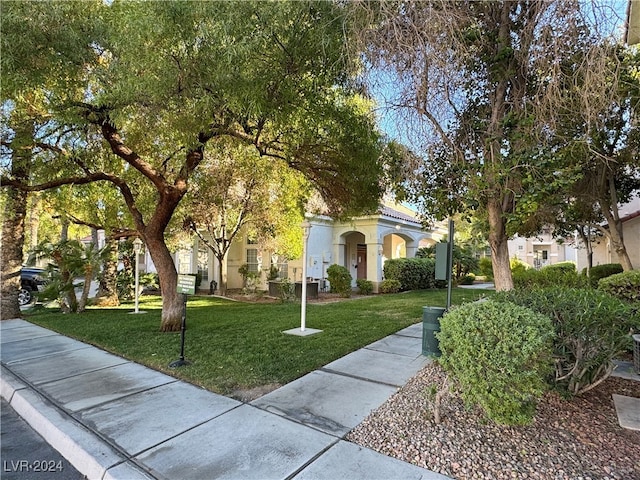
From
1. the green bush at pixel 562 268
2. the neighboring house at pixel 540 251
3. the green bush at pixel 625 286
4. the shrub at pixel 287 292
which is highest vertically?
the neighboring house at pixel 540 251

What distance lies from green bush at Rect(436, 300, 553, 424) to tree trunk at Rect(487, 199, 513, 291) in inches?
81.6

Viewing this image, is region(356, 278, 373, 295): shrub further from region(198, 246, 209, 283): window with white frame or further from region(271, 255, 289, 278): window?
region(198, 246, 209, 283): window with white frame

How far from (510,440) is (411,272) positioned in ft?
46.4

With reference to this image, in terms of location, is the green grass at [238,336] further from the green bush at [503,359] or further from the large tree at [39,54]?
the large tree at [39,54]

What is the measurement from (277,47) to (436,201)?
2.96 m

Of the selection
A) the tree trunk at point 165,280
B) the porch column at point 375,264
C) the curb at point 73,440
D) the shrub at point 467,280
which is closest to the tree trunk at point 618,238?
the porch column at point 375,264

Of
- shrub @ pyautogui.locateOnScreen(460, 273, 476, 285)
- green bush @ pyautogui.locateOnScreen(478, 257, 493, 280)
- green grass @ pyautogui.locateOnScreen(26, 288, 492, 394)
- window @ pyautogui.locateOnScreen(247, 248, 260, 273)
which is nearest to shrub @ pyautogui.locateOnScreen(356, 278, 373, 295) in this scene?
green grass @ pyautogui.locateOnScreen(26, 288, 492, 394)

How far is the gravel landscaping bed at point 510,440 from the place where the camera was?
2.66m

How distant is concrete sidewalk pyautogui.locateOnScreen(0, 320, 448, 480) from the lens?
9.23ft

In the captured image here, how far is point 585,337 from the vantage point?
131 inches

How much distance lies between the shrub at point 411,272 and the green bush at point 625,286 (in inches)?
366

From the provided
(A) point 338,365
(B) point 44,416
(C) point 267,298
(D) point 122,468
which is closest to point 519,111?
(A) point 338,365

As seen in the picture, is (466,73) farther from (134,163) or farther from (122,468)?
(134,163)

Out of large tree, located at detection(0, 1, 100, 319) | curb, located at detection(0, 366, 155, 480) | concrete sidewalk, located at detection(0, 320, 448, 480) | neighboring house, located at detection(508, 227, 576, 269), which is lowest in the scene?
curb, located at detection(0, 366, 155, 480)
